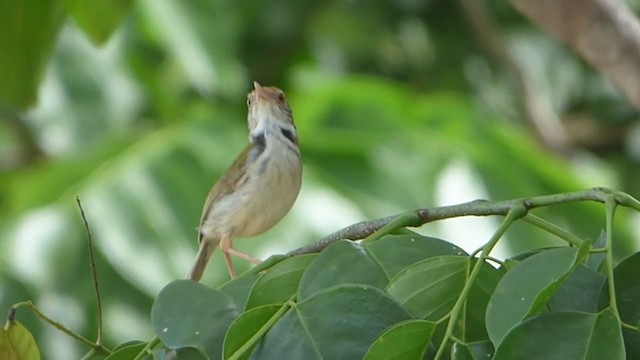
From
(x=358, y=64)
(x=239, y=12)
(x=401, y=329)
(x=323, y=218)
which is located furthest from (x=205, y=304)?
(x=358, y=64)

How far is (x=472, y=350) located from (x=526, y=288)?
0.23ft

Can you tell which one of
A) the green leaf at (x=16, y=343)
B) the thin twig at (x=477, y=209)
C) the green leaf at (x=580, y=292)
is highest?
the thin twig at (x=477, y=209)

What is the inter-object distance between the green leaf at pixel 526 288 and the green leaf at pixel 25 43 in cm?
176

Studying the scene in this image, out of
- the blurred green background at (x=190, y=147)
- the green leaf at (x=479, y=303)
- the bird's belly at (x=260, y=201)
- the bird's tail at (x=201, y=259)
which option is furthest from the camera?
the blurred green background at (x=190, y=147)

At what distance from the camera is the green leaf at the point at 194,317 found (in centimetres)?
131

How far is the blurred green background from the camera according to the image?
11.5 ft

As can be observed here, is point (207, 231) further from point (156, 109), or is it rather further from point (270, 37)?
point (270, 37)

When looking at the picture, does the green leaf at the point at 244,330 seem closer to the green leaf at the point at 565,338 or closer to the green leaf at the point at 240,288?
the green leaf at the point at 240,288

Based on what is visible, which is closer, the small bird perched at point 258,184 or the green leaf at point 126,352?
the green leaf at point 126,352

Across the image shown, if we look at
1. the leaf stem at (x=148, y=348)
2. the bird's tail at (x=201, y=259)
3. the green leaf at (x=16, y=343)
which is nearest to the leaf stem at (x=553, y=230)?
the leaf stem at (x=148, y=348)

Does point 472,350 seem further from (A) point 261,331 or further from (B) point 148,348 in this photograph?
(B) point 148,348

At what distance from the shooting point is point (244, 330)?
1262 mm

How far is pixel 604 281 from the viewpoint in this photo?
1.24m

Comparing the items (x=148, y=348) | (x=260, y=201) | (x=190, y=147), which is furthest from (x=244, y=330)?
(x=190, y=147)
